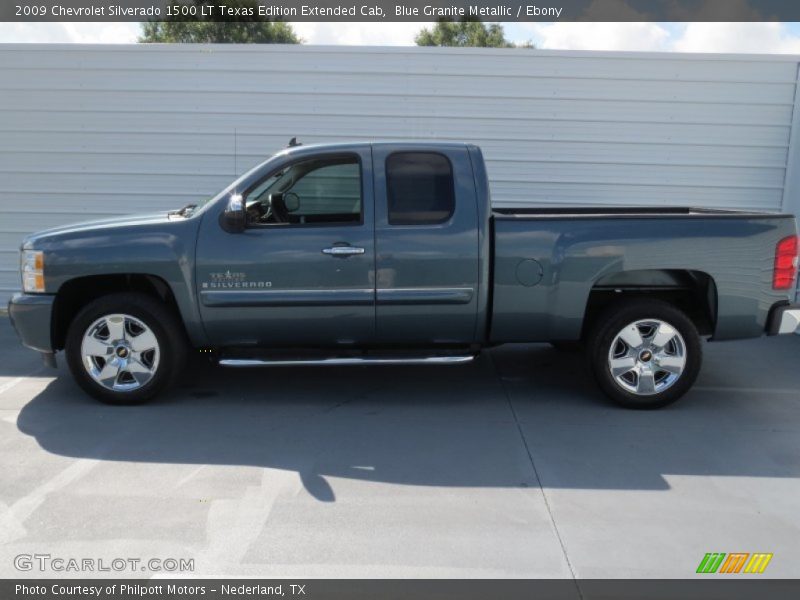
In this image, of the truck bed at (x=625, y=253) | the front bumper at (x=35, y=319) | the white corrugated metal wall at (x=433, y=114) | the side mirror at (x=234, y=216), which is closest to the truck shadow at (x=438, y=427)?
the front bumper at (x=35, y=319)

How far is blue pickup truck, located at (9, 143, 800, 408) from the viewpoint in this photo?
17.6 ft

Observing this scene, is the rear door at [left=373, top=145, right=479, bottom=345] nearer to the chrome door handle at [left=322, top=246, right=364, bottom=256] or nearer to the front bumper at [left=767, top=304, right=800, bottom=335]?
the chrome door handle at [left=322, top=246, right=364, bottom=256]

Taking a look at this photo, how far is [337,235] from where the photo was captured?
538 cm

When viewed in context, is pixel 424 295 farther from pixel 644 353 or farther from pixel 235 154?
pixel 235 154

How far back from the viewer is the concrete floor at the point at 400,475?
3.59m

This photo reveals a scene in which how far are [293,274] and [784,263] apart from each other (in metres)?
3.45

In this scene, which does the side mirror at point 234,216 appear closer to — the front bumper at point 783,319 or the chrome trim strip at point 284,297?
the chrome trim strip at point 284,297

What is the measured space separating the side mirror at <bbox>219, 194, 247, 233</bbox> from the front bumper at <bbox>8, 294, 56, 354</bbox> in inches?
53.4

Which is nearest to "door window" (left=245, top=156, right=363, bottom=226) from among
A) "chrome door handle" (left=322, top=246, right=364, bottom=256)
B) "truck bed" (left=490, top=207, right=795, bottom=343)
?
"chrome door handle" (left=322, top=246, right=364, bottom=256)

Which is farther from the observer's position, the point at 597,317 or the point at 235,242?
the point at 597,317

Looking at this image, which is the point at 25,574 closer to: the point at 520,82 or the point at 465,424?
the point at 465,424

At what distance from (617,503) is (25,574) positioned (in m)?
2.90

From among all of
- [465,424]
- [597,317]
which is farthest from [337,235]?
[597,317]

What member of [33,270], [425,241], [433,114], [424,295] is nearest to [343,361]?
[424,295]
